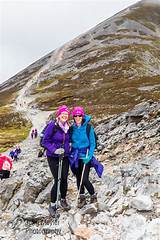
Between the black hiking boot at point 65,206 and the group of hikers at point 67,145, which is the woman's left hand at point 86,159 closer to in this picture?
the group of hikers at point 67,145

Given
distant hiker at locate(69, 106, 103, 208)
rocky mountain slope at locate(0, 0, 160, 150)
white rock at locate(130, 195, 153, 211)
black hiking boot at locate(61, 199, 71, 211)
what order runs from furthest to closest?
rocky mountain slope at locate(0, 0, 160, 150) → black hiking boot at locate(61, 199, 71, 211) → distant hiker at locate(69, 106, 103, 208) → white rock at locate(130, 195, 153, 211)

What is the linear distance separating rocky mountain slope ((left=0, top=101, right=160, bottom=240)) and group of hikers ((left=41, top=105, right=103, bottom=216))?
798mm

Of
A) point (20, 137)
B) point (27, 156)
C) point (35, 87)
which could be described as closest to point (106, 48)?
point (35, 87)

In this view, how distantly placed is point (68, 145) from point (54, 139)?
20.0 inches

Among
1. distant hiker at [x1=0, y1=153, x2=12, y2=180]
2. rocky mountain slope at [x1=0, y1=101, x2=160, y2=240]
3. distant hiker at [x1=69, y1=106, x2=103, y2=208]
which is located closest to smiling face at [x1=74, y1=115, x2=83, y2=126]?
distant hiker at [x1=69, y1=106, x2=103, y2=208]

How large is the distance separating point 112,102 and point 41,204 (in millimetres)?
67676

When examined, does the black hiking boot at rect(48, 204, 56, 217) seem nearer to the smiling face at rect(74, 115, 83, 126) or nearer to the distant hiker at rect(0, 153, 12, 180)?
the smiling face at rect(74, 115, 83, 126)

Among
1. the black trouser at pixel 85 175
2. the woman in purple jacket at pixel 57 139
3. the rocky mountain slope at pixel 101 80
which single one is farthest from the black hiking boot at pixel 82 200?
the rocky mountain slope at pixel 101 80

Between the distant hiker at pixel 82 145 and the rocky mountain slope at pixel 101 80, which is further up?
the distant hiker at pixel 82 145

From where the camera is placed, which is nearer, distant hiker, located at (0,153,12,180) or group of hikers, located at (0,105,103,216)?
group of hikers, located at (0,105,103,216)

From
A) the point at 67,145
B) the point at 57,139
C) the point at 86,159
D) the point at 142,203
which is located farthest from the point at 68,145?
the point at 142,203

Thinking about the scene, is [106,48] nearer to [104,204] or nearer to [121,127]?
[121,127]

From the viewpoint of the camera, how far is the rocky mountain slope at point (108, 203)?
10.9 metres

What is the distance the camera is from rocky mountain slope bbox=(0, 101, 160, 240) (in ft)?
35.6
